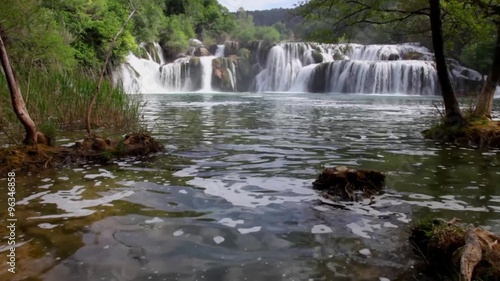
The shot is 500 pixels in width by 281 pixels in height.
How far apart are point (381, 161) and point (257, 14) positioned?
386 ft

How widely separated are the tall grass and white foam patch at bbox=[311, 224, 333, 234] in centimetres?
731

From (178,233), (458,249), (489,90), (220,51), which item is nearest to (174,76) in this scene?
(220,51)

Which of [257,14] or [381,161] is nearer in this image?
[381,161]

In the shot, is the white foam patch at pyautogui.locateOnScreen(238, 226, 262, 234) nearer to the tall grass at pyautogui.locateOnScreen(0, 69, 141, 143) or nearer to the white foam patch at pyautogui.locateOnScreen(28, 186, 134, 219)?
the white foam patch at pyautogui.locateOnScreen(28, 186, 134, 219)

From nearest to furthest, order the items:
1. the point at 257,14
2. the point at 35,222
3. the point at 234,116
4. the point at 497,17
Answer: the point at 35,222 → the point at 497,17 → the point at 234,116 → the point at 257,14

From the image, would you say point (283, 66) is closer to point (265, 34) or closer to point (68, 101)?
point (265, 34)

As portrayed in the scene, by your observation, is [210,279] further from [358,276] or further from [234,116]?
[234,116]

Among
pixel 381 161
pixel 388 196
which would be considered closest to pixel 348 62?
pixel 381 161

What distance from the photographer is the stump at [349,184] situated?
221 inches

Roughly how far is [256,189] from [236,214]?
1.10m

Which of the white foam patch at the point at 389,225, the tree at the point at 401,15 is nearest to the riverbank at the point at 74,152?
the white foam patch at the point at 389,225

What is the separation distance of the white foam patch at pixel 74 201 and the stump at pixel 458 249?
11.5 feet

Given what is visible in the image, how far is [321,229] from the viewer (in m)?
4.49

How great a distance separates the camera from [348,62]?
3791 cm
